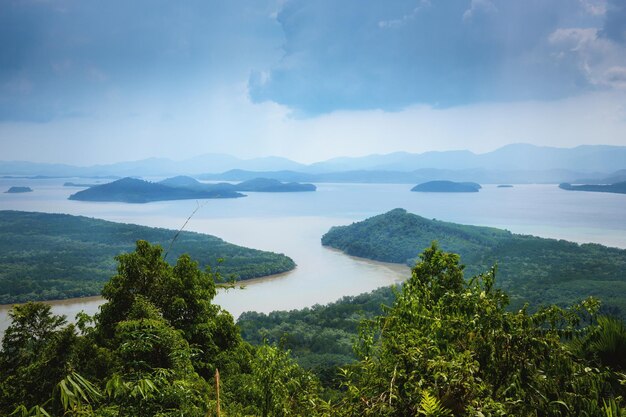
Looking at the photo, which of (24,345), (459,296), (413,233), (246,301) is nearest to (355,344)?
(459,296)

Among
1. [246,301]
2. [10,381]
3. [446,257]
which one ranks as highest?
[446,257]

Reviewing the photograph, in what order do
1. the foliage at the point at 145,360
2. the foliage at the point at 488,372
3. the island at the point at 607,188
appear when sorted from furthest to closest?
1. the island at the point at 607,188
2. the foliage at the point at 145,360
3. the foliage at the point at 488,372

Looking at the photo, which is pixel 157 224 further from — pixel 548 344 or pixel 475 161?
pixel 475 161

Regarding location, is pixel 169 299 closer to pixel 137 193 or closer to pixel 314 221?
pixel 314 221

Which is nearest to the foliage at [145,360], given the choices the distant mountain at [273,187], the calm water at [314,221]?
the calm water at [314,221]

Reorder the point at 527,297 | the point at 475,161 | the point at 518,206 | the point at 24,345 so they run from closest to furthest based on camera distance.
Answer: the point at 24,345 < the point at 527,297 < the point at 518,206 < the point at 475,161

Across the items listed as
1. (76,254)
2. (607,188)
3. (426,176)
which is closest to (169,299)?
(76,254)

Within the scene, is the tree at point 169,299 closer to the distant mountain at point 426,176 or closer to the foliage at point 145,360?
the foliage at point 145,360
